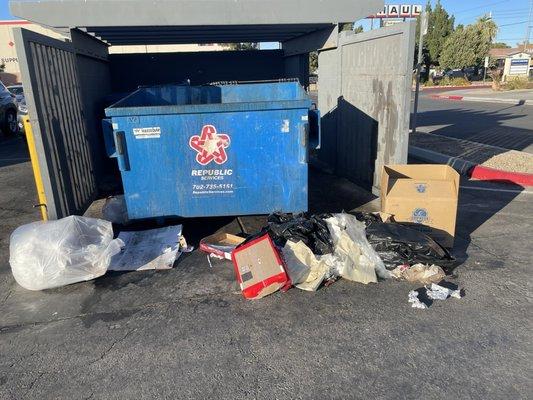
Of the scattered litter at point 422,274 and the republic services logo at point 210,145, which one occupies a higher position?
the republic services logo at point 210,145

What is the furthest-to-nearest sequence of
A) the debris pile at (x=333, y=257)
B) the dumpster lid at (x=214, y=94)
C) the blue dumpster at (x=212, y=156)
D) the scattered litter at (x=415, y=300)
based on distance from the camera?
the dumpster lid at (x=214, y=94) < the blue dumpster at (x=212, y=156) < the debris pile at (x=333, y=257) < the scattered litter at (x=415, y=300)

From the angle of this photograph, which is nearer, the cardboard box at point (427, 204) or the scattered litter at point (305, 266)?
the scattered litter at point (305, 266)

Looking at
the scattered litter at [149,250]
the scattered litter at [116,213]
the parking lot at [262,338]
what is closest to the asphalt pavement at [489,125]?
the parking lot at [262,338]

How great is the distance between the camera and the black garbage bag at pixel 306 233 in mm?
4153

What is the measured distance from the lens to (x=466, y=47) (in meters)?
41.6

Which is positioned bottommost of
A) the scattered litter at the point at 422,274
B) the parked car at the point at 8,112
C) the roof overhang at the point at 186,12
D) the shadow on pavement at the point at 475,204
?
the shadow on pavement at the point at 475,204

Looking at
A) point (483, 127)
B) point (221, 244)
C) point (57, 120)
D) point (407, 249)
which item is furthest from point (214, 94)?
point (483, 127)

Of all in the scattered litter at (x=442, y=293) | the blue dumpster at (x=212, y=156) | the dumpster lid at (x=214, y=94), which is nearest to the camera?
the scattered litter at (x=442, y=293)

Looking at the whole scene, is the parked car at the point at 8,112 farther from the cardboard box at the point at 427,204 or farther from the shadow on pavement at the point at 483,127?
the cardboard box at the point at 427,204

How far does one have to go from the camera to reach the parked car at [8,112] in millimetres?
13727

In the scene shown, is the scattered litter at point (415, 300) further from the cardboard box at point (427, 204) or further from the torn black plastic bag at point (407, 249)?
the cardboard box at point (427, 204)

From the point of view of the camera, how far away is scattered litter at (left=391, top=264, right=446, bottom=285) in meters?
3.96

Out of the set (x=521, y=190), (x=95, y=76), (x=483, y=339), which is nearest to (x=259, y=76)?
(x=95, y=76)

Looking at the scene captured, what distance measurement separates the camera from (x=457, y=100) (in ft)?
84.0
